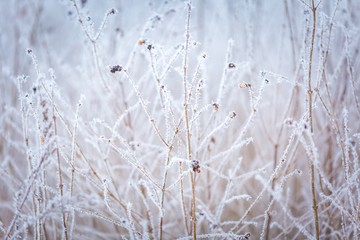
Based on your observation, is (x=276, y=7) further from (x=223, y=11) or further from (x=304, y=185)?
(x=304, y=185)

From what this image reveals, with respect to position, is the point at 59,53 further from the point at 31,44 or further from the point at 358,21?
the point at 358,21

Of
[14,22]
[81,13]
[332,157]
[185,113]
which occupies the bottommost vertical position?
[185,113]

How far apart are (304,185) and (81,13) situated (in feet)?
5.75

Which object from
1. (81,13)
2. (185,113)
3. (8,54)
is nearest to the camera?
(185,113)

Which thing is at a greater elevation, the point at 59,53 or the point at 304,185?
the point at 59,53

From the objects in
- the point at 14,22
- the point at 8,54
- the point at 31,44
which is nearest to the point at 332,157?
A: the point at 31,44

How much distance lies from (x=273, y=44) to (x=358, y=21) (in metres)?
0.91

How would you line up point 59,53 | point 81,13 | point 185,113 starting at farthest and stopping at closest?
point 59,53
point 81,13
point 185,113

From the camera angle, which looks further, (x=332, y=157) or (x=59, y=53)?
(x=59, y=53)

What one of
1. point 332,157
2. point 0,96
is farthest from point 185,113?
point 0,96

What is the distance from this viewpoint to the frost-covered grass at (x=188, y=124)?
53.2 inches

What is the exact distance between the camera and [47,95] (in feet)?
4.27

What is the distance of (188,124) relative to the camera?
4.08ft

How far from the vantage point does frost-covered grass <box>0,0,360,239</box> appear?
1352mm
